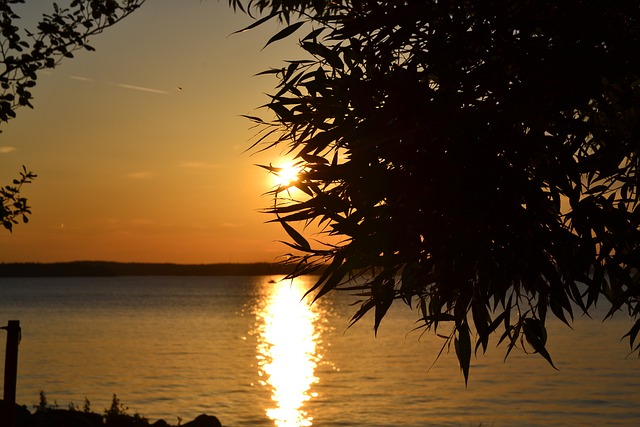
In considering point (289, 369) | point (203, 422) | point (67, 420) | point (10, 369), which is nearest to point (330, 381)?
point (289, 369)

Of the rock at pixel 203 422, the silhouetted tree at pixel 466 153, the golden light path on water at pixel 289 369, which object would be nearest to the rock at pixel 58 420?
the rock at pixel 203 422

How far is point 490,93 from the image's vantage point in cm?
730

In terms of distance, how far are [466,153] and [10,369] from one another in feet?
A: 22.1

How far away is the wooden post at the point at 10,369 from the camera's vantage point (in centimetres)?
1055

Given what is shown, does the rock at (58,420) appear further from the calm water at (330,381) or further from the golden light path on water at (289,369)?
the calm water at (330,381)

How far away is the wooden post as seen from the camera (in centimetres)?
1055

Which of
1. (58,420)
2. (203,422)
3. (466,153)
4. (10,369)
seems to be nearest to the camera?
(466,153)

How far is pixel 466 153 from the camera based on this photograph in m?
6.94

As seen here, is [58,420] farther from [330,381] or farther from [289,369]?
[289,369]

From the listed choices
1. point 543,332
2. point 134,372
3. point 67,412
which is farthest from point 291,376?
point 543,332

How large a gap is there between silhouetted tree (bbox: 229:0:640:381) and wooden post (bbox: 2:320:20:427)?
4774 mm

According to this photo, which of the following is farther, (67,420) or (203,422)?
(203,422)

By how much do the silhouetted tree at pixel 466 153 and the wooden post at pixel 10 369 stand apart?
4774mm

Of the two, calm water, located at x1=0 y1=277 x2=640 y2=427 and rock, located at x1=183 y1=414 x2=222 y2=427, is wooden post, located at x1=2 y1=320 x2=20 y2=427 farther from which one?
calm water, located at x1=0 y1=277 x2=640 y2=427
